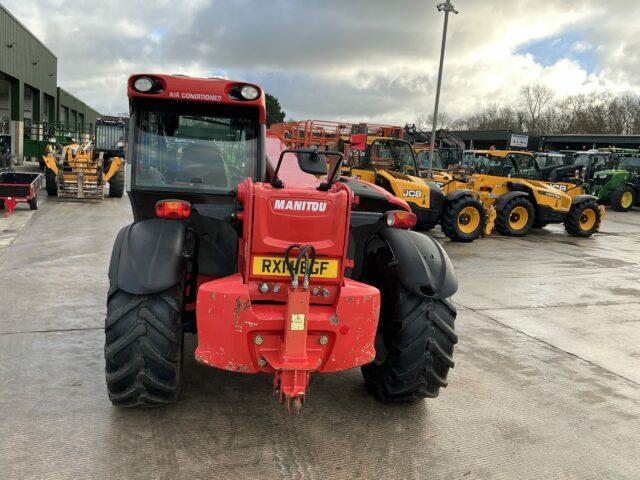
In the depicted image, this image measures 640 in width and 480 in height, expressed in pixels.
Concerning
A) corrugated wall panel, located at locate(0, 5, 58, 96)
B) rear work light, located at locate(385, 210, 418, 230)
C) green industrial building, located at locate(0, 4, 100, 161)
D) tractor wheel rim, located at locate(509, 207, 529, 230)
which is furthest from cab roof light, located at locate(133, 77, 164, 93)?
corrugated wall panel, located at locate(0, 5, 58, 96)

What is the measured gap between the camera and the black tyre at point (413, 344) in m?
3.40

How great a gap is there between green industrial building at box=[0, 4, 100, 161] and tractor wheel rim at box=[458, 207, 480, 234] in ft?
50.8

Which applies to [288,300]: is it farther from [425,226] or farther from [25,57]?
[25,57]

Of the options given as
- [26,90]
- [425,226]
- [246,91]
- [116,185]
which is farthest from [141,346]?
[26,90]

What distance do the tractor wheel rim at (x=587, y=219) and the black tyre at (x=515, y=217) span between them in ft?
5.47

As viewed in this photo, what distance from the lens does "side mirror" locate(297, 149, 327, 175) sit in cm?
313

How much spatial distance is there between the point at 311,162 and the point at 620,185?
22.6 meters

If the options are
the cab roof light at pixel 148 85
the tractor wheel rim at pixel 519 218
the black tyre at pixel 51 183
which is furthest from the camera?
the black tyre at pixel 51 183

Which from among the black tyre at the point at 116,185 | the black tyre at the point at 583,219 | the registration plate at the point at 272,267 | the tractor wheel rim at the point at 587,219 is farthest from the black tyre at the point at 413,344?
the black tyre at the point at 116,185

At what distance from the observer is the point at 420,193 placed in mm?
11391

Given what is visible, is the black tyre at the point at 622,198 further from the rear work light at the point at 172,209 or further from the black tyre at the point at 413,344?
the rear work light at the point at 172,209

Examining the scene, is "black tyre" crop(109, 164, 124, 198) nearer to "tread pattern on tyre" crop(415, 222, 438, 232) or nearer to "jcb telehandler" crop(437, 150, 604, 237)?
"tread pattern on tyre" crop(415, 222, 438, 232)

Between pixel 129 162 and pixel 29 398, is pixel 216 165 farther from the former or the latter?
pixel 29 398

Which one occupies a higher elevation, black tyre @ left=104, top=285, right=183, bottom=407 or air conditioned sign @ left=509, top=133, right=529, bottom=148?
air conditioned sign @ left=509, top=133, right=529, bottom=148
